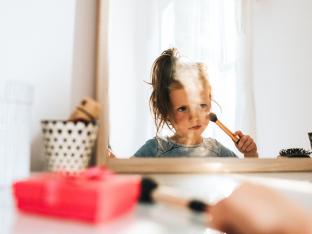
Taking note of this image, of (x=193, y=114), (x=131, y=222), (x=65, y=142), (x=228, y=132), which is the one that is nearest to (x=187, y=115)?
(x=193, y=114)

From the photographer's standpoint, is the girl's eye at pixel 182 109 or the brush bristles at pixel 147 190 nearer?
the brush bristles at pixel 147 190

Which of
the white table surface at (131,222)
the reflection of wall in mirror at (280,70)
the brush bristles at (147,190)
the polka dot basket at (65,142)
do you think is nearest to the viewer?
the white table surface at (131,222)

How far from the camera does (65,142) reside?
63 centimetres

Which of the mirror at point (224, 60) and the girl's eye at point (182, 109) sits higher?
the mirror at point (224, 60)

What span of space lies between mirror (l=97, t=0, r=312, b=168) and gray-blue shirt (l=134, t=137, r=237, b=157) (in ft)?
0.06

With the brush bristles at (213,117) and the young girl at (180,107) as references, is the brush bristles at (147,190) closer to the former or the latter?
the young girl at (180,107)

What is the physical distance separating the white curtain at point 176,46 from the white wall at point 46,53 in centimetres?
Result: 8

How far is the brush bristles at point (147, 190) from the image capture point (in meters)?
0.52

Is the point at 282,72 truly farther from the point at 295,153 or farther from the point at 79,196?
the point at 79,196

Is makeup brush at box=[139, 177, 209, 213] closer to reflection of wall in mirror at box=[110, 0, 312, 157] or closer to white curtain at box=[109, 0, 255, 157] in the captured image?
white curtain at box=[109, 0, 255, 157]

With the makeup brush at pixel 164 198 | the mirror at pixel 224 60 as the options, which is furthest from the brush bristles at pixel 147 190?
the mirror at pixel 224 60

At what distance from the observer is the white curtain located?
76cm

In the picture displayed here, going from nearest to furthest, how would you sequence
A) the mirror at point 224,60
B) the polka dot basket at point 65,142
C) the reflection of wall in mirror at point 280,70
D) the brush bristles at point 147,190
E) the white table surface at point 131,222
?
the white table surface at point 131,222 < the brush bristles at point 147,190 < the polka dot basket at point 65,142 < the mirror at point 224,60 < the reflection of wall in mirror at point 280,70


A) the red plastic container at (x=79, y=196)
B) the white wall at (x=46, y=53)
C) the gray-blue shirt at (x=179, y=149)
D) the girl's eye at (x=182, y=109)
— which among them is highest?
the white wall at (x=46, y=53)
